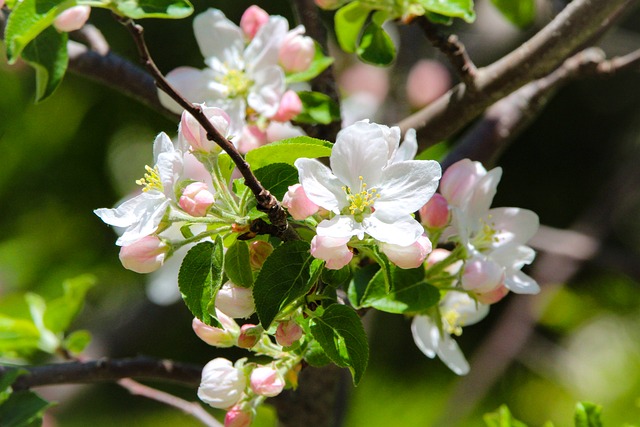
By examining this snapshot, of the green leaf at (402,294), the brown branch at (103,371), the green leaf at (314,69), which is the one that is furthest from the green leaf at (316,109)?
the brown branch at (103,371)

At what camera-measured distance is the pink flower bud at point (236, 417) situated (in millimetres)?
862

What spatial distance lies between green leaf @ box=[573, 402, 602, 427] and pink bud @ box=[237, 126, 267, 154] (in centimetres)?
49

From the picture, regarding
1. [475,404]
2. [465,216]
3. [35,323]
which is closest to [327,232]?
[465,216]

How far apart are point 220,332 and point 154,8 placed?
340mm

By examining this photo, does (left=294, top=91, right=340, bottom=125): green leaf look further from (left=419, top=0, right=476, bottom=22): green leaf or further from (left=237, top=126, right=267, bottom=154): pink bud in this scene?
(left=419, top=0, right=476, bottom=22): green leaf

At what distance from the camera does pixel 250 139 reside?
1036 mm

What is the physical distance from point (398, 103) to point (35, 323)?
1.11 meters

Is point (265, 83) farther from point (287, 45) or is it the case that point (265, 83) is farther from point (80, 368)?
point (80, 368)

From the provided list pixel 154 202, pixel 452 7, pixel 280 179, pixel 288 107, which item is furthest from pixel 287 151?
pixel 452 7

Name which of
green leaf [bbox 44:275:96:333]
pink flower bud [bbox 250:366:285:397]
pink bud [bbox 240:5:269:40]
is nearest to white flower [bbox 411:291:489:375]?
pink flower bud [bbox 250:366:285:397]

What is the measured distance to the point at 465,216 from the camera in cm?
94

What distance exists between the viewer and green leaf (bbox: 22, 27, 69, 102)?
920mm

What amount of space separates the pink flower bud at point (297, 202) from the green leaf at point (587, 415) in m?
0.44

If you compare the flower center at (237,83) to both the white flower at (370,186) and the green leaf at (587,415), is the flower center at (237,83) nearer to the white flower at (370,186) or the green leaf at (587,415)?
the white flower at (370,186)
